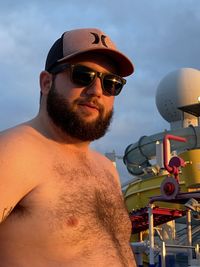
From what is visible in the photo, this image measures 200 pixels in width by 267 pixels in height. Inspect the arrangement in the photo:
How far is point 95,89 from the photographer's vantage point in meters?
2.91

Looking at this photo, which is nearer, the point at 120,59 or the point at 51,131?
the point at 51,131

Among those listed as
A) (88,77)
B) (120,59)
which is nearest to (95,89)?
(88,77)

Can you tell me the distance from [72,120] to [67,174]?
30cm

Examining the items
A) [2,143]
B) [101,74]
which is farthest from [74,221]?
[101,74]

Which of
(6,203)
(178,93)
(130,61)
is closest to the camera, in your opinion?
(6,203)

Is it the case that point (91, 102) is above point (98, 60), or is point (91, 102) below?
below

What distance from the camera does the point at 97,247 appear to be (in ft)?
9.02

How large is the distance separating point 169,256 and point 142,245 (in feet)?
3.78

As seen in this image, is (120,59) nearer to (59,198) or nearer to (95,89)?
(95,89)

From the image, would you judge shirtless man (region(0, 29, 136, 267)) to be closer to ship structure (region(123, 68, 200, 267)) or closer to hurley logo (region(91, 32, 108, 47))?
hurley logo (region(91, 32, 108, 47))

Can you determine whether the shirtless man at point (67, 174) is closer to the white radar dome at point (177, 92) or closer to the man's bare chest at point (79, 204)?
the man's bare chest at point (79, 204)

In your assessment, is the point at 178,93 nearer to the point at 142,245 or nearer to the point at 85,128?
the point at 142,245

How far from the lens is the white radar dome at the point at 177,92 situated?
41.1m

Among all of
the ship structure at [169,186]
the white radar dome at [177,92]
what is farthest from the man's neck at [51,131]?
the white radar dome at [177,92]
